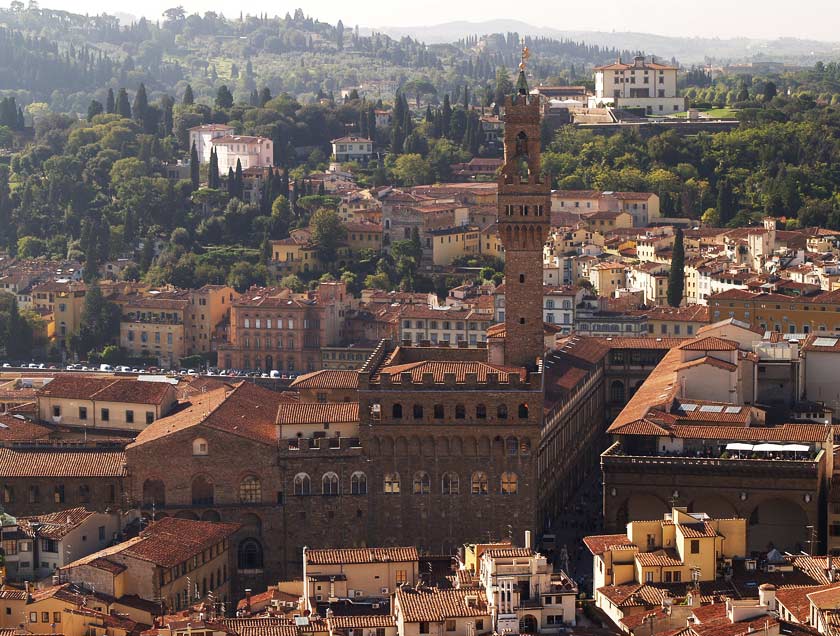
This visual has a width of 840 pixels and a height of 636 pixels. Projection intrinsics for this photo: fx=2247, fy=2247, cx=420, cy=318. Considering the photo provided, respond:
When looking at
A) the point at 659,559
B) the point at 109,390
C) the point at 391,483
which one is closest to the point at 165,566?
the point at 391,483

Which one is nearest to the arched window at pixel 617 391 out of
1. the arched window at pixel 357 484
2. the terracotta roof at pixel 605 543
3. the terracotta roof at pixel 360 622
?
the arched window at pixel 357 484

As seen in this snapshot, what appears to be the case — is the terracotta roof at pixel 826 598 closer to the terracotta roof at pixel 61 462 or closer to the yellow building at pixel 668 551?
the yellow building at pixel 668 551

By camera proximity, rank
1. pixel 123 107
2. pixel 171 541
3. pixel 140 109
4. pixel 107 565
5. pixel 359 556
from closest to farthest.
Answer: pixel 359 556 → pixel 107 565 → pixel 171 541 → pixel 140 109 → pixel 123 107

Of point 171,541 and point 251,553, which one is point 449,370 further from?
point 171,541

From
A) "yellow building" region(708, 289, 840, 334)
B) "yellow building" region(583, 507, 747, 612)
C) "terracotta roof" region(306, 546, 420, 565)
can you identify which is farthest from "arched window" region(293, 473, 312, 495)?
"yellow building" region(708, 289, 840, 334)

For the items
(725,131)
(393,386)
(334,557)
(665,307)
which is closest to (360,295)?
(665,307)

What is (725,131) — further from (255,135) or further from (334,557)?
(334,557)
